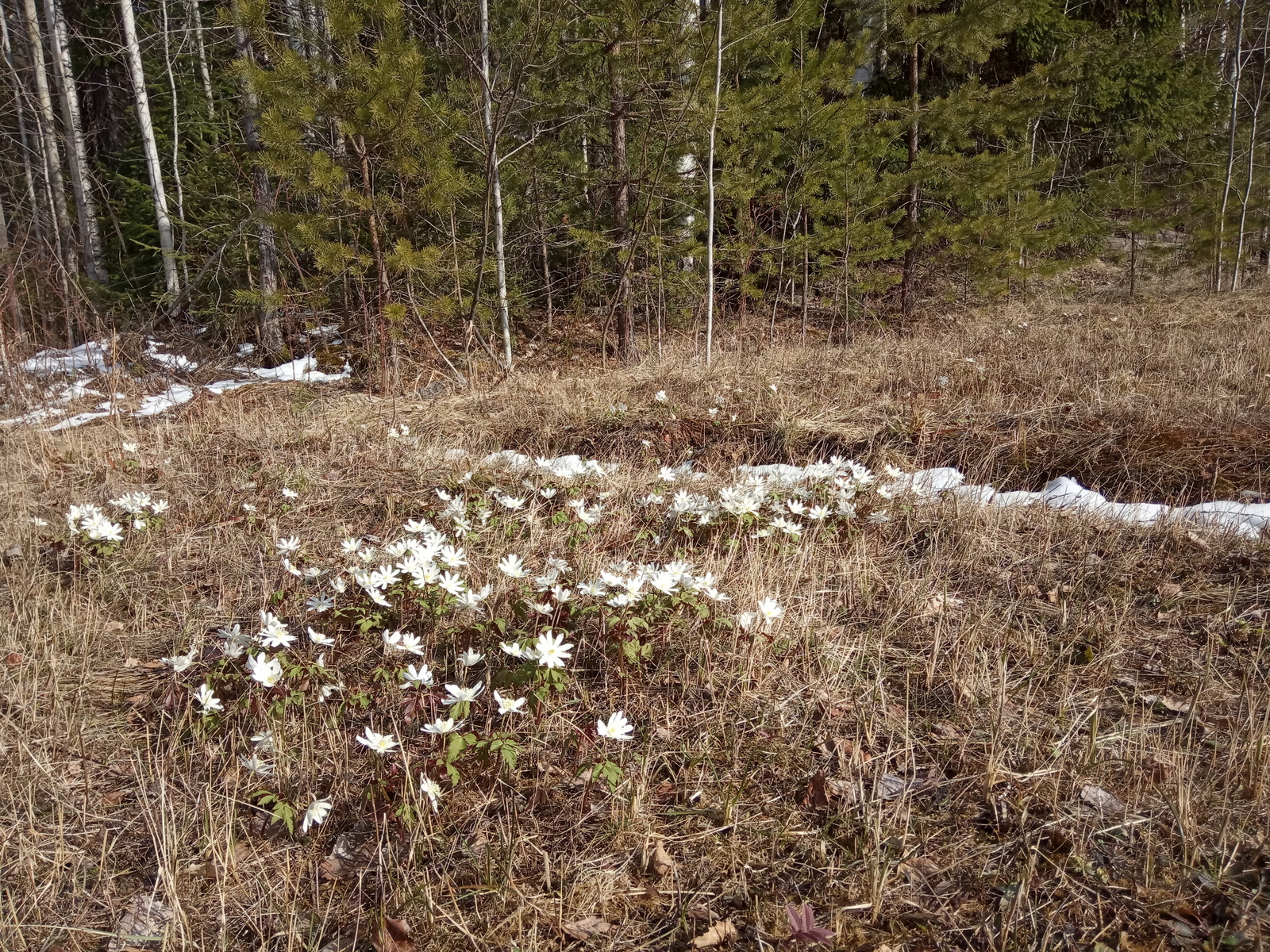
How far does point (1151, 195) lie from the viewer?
36.3ft

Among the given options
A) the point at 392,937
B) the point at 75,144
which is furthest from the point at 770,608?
the point at 75,144

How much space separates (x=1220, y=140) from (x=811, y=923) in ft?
56.0

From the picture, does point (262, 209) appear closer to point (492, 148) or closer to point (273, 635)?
point (492, 148)

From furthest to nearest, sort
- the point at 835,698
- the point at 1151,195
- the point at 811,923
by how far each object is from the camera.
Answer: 1. the point at 1151,195
2. the point at 835,698
3. the point at 811,923

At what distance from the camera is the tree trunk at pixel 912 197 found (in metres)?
9.32

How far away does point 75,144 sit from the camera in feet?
37.6

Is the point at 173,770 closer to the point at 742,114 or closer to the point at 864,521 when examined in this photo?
the point at 864,521

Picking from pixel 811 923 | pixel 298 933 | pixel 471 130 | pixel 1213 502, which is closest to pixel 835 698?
pixel 811 923

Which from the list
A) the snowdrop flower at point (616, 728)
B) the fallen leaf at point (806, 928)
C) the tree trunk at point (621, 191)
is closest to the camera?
the fallen leaf at point (806, 928)

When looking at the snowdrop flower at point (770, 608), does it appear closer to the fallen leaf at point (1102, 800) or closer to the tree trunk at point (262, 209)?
the fallen leaf at point (1102, 800)

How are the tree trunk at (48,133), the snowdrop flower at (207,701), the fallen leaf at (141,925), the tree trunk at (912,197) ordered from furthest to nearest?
the tree trunk at (48,133)
the tree trunk at (912,197)
the snowdrop flower at (207,701)
the fallen leaf at (141,925)

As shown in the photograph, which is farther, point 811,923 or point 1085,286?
point 1085,286

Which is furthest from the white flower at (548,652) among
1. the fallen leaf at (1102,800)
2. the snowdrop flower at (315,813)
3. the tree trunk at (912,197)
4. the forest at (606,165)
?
the tree trunk at (912,197)

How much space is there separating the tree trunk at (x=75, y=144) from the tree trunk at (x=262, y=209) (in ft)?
15.8
